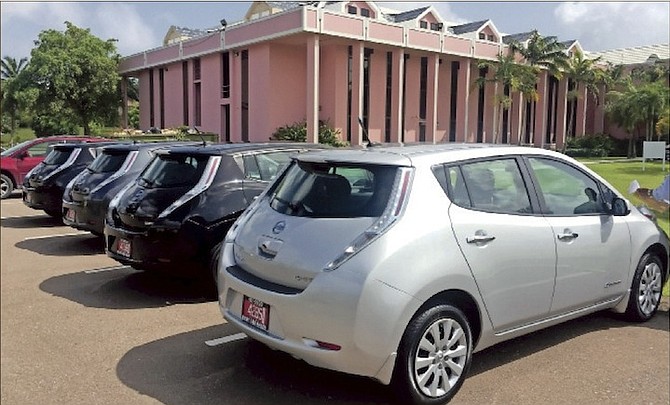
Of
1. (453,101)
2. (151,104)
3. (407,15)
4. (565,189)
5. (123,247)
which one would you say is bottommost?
(123,247)

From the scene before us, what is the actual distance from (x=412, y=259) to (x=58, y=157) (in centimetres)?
859

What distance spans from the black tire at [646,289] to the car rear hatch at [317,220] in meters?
2.65

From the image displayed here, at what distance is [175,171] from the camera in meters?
5.89

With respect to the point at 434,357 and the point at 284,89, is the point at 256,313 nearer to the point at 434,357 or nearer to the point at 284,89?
the point at 434,357

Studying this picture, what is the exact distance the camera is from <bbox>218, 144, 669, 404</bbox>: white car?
3.20 metres

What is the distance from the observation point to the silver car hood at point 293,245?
3.30 metres

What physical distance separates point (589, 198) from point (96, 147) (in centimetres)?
792

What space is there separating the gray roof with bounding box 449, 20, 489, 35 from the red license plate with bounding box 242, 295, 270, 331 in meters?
35.0

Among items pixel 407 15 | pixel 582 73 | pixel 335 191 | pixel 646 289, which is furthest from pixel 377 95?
pixel 335 191

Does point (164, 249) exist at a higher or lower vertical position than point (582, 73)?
lower

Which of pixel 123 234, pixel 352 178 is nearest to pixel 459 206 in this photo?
pixel 352 178

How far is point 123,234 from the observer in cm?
574

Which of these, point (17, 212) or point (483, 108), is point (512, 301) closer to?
point (17, 212)

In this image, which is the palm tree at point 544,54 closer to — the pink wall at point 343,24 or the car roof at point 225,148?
the pink wall at point 343,24
